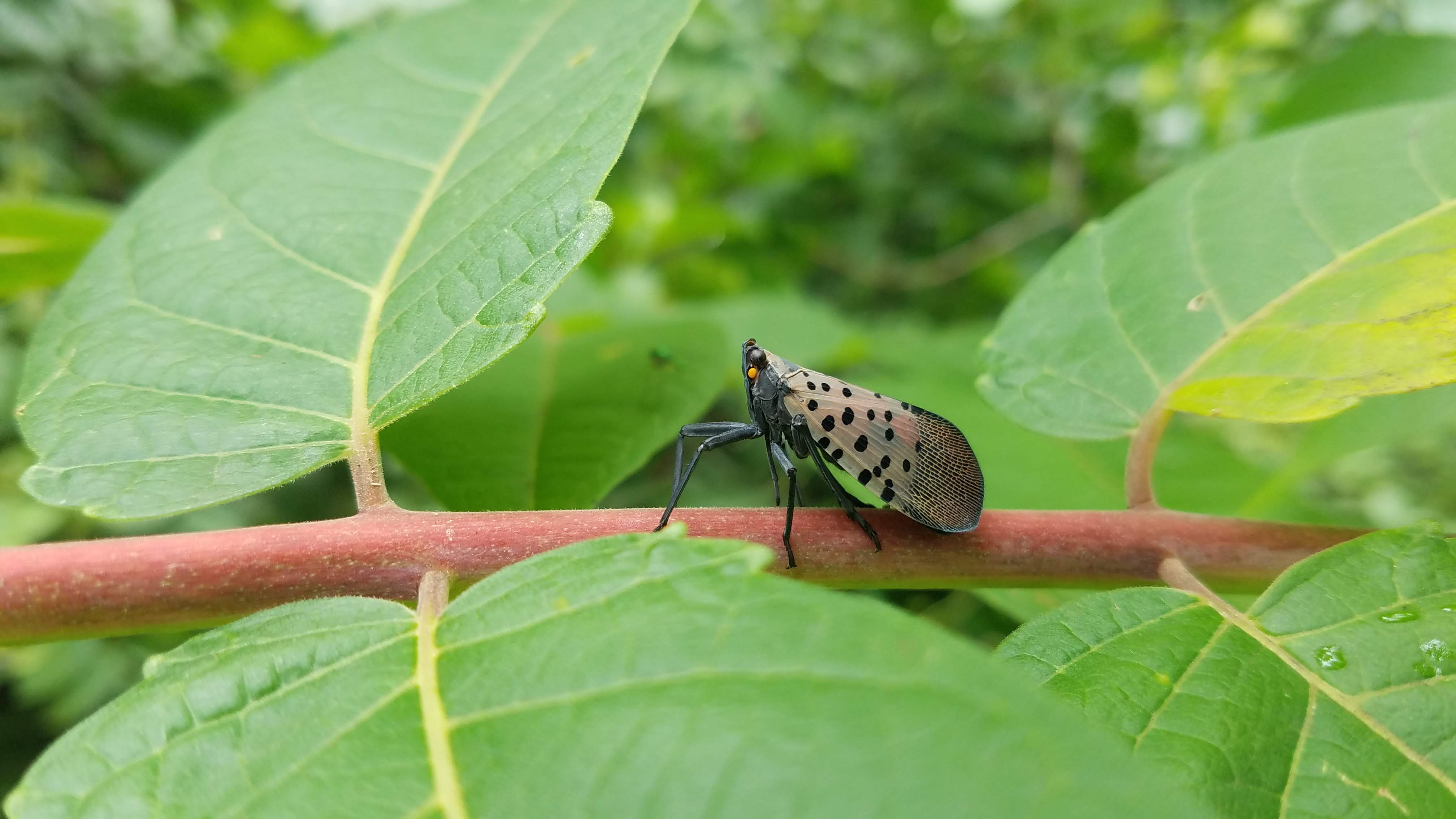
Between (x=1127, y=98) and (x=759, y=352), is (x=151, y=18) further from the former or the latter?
(x=1127, y=98)

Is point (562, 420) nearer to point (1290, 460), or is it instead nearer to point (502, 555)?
point (502, 555)

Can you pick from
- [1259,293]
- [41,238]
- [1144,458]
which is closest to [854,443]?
[1144,458]

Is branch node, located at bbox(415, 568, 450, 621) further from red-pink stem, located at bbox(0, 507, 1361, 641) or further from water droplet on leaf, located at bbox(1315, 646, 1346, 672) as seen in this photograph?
water droplet on leaf, located at bbox(1315, 646, 1346, 672)

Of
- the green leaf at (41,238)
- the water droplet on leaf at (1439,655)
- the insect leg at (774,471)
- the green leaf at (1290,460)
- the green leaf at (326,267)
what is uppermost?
the green leaf at (41,238)

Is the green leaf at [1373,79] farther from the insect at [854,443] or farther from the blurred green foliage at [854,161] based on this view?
the insect at [854,443]

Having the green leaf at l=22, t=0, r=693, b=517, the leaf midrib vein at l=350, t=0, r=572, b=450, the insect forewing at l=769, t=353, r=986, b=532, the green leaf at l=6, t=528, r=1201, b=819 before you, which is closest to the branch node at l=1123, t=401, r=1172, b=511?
the insect forewing at l=769, t=353, r=986, b=532

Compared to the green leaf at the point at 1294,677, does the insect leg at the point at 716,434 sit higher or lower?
higher

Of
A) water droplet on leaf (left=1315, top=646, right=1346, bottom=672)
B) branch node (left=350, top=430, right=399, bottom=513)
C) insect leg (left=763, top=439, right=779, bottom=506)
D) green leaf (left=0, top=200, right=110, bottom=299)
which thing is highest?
green leaf (left=0, top=200, right=110, bottom=299)

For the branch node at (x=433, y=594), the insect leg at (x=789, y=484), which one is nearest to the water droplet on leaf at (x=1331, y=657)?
the insect leg at (x=789, y=484)
